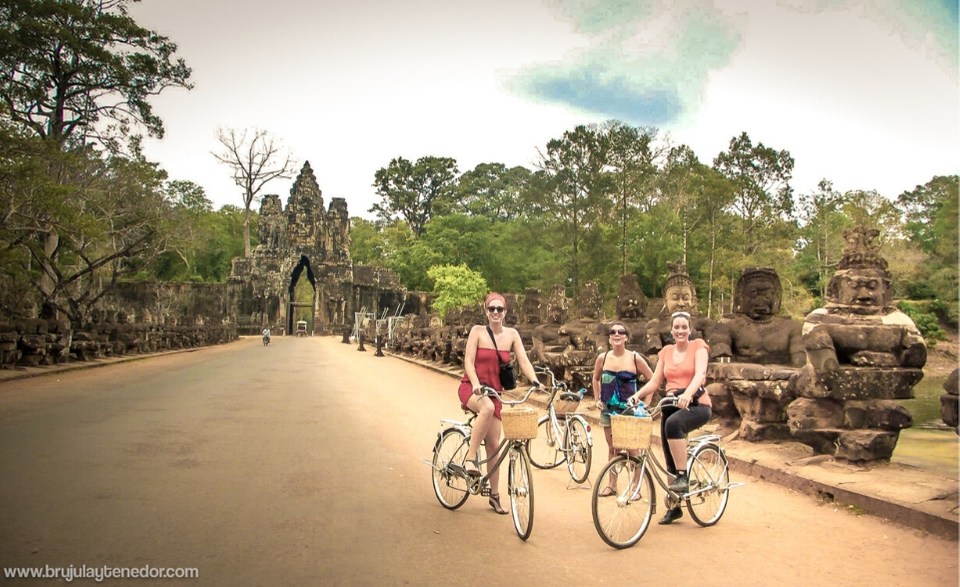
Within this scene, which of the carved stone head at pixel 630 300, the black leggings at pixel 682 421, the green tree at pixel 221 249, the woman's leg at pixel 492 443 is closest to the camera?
the black leggings at pixel 682 421

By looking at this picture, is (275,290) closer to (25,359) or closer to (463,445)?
(25,359)

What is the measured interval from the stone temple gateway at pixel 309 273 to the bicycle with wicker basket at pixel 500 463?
61400 millimetres

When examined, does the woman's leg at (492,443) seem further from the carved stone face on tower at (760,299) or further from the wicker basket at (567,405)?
the carved stone face on tower at (760,299)

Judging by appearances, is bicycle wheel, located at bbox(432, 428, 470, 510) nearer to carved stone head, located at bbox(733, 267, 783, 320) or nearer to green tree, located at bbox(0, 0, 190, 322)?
carved stone head, located at bbox(733, 267, 783, 320)

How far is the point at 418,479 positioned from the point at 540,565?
2.75 meters

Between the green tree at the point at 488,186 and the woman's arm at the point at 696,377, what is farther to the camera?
the green tree at the point at 488,186

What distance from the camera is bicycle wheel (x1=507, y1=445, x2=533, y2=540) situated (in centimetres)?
509

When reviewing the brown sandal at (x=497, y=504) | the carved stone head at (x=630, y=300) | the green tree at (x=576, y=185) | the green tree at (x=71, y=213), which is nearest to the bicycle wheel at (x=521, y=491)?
the brown sandal at (x=497, y=504)

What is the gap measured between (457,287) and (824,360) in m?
50.6

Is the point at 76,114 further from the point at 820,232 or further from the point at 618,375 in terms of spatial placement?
the point at 820,232

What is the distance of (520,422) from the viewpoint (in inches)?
206

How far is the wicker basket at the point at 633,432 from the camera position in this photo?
5.07 meters

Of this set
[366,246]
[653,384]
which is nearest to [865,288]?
[653,384]

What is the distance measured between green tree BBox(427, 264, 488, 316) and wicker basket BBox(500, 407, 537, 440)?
51.3 meters
